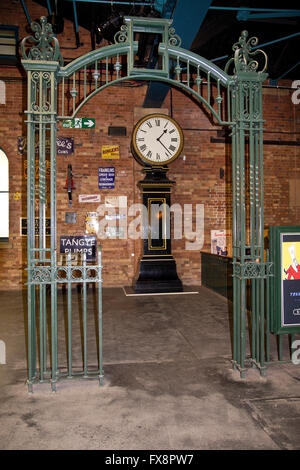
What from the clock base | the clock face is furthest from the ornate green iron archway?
the clock base

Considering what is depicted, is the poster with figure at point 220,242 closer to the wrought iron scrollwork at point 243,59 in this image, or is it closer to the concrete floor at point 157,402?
the concrete floor at point 157,402

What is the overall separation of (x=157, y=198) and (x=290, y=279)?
4.16 meters

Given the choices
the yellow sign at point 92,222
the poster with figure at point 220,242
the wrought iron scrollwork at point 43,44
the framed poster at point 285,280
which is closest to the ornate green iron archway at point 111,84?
the wrought iron scrollwork at point 43,44

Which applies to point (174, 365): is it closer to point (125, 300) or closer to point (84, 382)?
point (84, 382)

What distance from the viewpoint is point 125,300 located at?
6434mm

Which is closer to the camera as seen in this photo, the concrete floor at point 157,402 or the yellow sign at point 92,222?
the concrete floor at point 157,402

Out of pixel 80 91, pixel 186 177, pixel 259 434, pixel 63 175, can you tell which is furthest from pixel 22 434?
pixel 80 91

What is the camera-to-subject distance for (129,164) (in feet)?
25.7

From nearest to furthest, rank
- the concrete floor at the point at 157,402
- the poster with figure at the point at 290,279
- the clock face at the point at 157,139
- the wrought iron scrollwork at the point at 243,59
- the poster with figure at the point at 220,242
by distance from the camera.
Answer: the concrete floor at the point at 157,402 → the wrought iron scrollwork at the point at 243,59 → the poster with figure at the point at 290,279 → the clock face at the point at 157,139 → the poster with figure at the point at 220,242

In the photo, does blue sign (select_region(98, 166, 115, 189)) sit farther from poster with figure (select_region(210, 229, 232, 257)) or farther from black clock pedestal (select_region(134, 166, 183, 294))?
poster with figure (select_region(210, 229, 232, 257))

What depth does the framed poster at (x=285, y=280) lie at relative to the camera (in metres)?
3.33

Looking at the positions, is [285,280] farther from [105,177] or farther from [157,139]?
[105,177]
